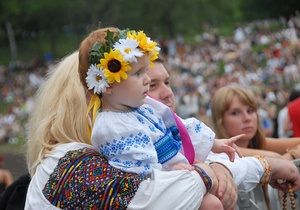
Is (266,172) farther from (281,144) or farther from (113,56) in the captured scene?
(281,144)

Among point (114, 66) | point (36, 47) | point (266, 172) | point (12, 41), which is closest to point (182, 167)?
point (114, 66)

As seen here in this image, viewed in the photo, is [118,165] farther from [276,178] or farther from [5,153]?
[5,153]

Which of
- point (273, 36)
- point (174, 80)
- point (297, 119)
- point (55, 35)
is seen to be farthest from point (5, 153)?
point (55, 35)

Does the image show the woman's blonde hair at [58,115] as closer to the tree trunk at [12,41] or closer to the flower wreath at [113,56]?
the flower wreath at [113,56]

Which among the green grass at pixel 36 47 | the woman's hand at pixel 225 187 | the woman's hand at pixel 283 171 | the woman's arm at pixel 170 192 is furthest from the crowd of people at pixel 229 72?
the woman's arm at pixel 170 192

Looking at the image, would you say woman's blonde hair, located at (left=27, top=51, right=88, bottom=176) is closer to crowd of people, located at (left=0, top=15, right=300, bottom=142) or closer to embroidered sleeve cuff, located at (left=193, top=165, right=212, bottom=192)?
embroidered sleeve cuff, located at (left=193, top=165, right=212, bottom=192)

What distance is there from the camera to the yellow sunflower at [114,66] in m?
2.36

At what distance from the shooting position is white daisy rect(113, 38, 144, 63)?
236cm

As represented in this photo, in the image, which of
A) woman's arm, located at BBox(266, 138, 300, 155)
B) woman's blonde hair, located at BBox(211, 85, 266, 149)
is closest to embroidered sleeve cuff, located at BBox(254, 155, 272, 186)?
woman's arm, located at BBox(266, 138, 300, 155)

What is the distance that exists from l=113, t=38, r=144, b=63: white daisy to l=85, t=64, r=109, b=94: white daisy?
0.34ft

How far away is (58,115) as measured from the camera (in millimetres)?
2670

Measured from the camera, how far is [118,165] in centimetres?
231

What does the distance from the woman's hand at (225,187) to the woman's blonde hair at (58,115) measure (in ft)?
1.79

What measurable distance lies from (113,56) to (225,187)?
0.64m
